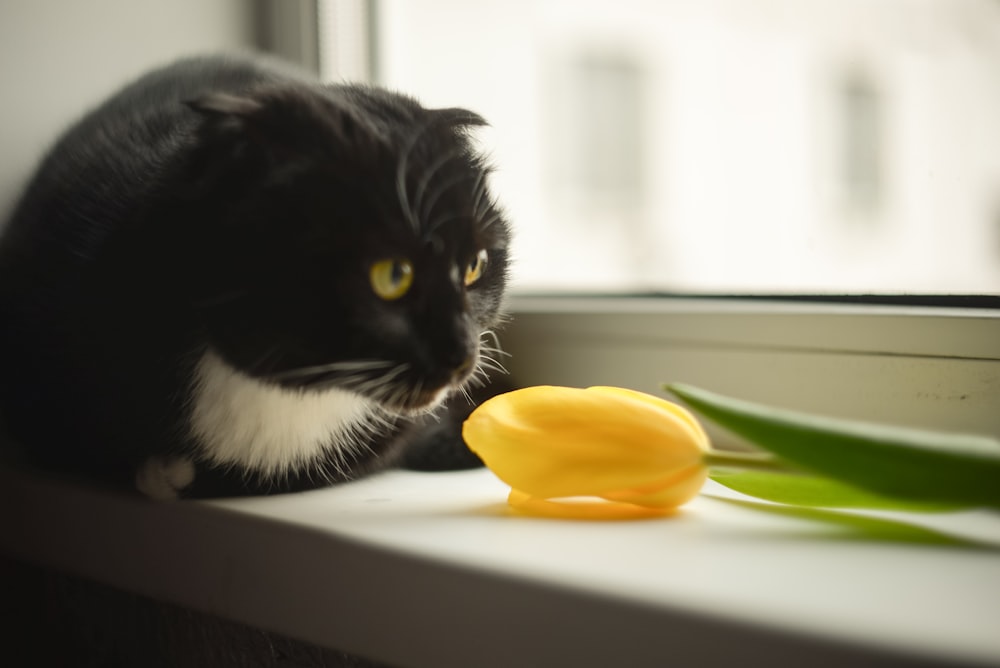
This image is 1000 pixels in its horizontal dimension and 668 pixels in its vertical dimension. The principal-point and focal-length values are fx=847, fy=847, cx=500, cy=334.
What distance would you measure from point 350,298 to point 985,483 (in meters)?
0.37

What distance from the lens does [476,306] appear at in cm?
68

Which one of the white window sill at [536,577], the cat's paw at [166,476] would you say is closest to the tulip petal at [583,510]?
the white window sill at [536,577]

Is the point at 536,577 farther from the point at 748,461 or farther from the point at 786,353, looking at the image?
the point at 786,353

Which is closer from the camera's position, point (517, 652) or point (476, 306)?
point (517, 652)

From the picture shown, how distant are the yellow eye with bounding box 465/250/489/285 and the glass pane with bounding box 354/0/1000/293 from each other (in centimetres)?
11

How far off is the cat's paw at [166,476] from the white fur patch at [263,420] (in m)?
0.02

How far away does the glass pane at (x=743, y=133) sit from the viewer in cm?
77

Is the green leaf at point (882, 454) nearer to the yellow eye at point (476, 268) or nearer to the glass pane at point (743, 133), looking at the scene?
the yellow eye at point (476, 268)

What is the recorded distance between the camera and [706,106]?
1.23 m

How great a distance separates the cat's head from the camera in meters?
0.55

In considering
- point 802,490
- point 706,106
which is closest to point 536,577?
point 802,490

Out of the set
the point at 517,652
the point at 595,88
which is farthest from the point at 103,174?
the point at 595,88

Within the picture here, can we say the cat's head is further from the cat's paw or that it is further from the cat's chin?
the cat's paw

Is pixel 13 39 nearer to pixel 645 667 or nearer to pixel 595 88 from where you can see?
pixel 645 667
